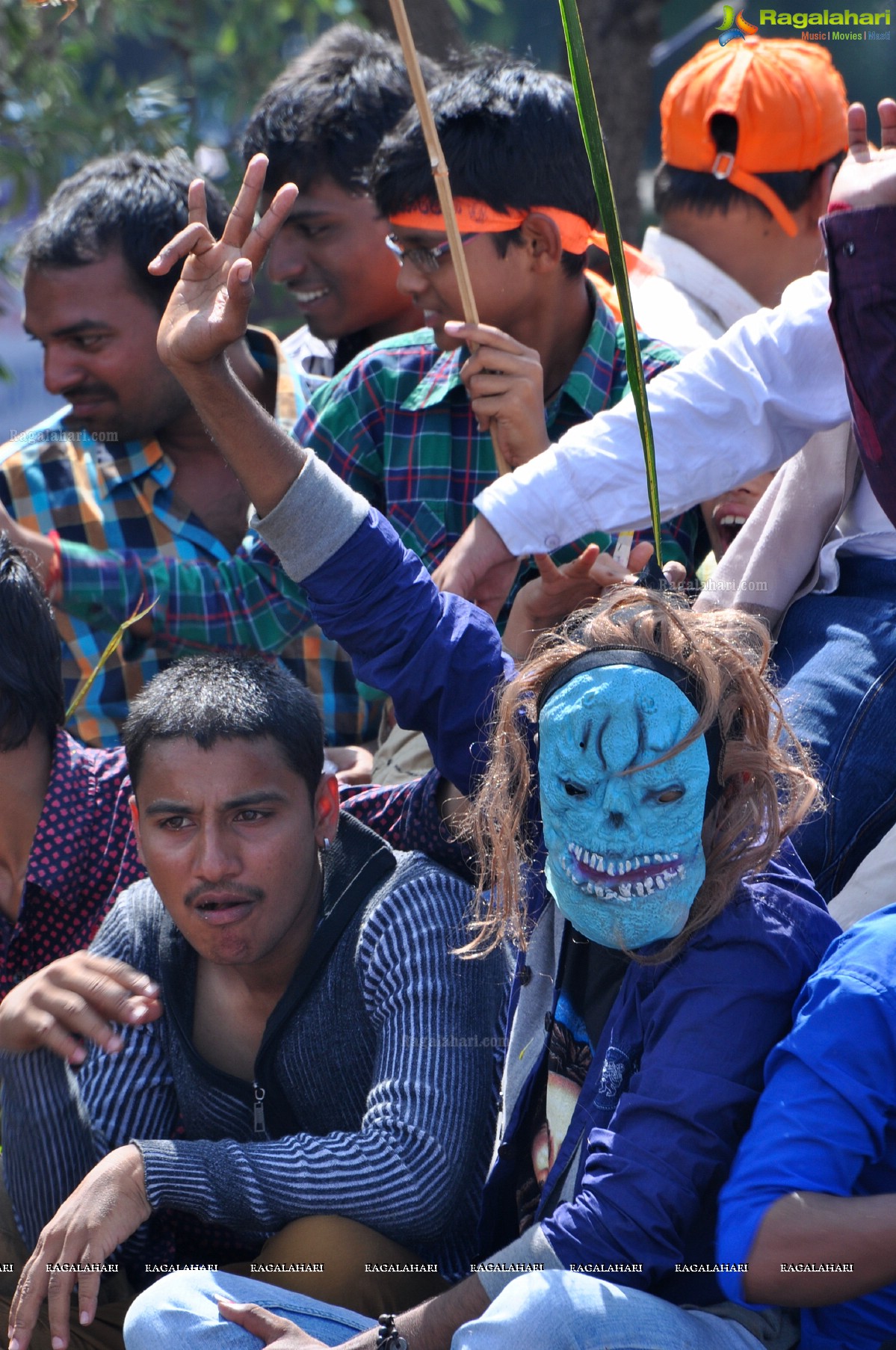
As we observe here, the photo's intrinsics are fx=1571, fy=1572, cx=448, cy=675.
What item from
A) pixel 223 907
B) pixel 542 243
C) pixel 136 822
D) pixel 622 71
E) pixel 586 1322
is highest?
pixel 622 71

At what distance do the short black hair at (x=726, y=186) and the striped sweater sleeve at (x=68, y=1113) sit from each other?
8.31 ft

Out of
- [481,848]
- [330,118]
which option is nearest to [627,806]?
[481,848]

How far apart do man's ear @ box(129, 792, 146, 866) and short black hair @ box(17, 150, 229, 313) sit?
1.56 metres

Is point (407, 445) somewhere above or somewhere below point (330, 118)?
below

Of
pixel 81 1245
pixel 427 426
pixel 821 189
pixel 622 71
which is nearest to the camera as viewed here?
pixel 81 1245

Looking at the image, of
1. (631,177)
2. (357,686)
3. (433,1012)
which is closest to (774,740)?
(433,1012)

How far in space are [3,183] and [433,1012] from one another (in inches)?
229

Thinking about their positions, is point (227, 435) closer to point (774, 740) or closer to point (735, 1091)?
point (774, 740)

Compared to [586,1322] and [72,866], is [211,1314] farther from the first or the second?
[72,866]

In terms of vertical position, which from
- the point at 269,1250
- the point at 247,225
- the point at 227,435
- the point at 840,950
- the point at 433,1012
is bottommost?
the point at 269,1250

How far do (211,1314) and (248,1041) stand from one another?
0.59 m

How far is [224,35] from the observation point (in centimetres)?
681

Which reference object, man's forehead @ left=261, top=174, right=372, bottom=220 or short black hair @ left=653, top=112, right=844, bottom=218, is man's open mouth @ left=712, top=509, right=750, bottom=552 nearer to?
short black hair @ left=653, top=112, right=844, bottom=218

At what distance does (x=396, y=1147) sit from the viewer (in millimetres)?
2354
